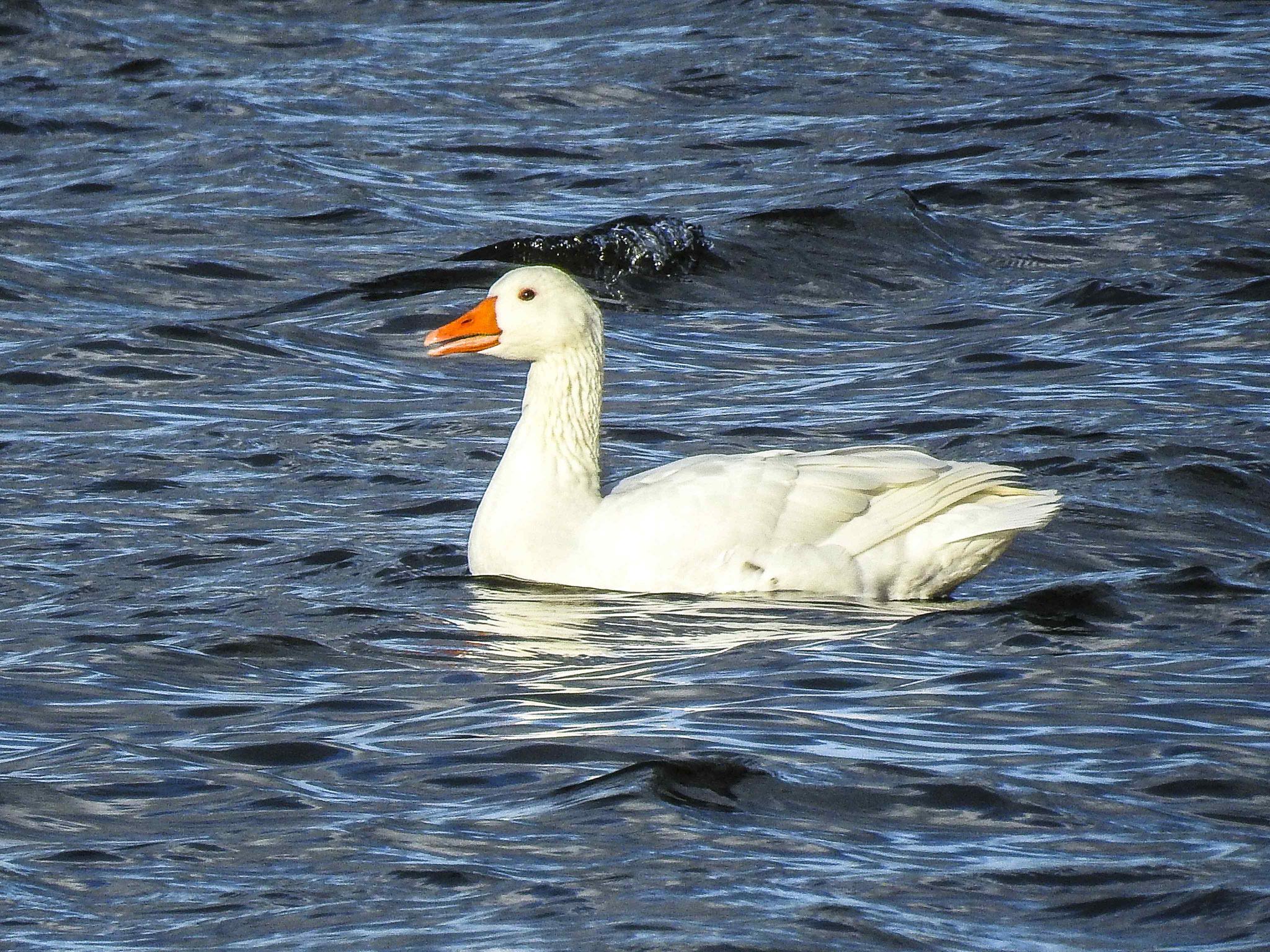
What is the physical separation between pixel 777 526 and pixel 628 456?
113 inches

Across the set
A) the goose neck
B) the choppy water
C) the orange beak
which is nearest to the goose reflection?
the choppy water

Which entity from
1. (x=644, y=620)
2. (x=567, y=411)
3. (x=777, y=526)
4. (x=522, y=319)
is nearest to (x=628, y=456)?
(x=567, y=411)

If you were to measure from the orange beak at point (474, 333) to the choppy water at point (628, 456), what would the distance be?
2.99ft

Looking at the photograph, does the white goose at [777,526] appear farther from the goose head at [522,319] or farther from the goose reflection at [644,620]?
the goose head at [522,319]

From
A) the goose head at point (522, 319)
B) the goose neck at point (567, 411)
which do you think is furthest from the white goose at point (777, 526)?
the goose head at point (522, 319)

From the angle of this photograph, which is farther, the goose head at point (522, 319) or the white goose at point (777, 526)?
the goose head at point (522, 319)

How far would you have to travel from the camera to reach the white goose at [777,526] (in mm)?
9047

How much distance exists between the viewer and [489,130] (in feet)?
65.6

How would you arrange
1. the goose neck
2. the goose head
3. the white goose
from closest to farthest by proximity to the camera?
the white goose → the goose neck → the goose head

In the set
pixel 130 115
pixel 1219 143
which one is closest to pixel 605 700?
pixel 1219 143

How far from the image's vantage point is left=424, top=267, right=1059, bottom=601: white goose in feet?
29.7

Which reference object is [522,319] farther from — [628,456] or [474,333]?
[628,456]

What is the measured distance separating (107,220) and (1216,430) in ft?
29.8

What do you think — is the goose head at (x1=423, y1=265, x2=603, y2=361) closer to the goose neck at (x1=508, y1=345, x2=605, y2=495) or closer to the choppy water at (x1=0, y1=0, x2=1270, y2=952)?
the goose neck at (x1=508, y1=345, x2=605, y2=495)
